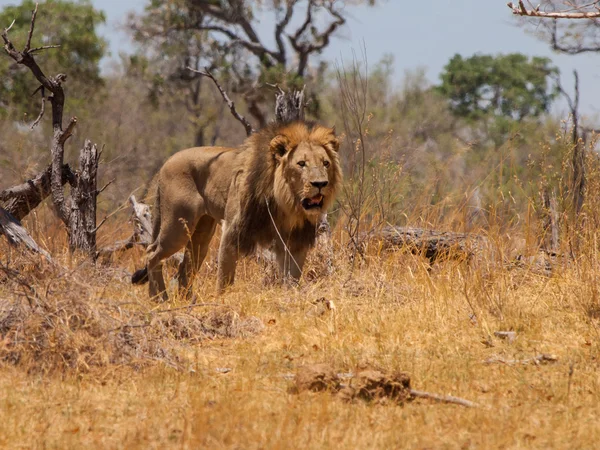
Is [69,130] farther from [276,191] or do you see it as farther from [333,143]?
[333,143]

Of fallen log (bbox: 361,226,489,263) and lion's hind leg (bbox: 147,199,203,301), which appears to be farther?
lion's hind leg (bbox: 147,199,203,301)

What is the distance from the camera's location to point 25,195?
758cm

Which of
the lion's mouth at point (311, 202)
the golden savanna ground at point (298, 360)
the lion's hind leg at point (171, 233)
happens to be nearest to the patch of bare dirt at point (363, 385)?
the golden savanna ground at point (298, 360)

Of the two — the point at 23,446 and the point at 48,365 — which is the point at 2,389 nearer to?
the point at 48,365

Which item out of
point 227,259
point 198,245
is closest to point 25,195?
point 198,245

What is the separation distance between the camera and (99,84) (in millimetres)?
20406

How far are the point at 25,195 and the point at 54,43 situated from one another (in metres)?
12.2

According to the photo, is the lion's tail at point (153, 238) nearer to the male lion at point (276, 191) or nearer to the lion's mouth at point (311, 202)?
the male lion at point (276, 191)

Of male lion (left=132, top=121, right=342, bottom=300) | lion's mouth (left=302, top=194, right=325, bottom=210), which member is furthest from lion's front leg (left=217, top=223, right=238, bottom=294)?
lion's mouth (left=302, top=194, right=325, bottom=210)

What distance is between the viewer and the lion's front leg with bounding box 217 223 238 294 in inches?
269

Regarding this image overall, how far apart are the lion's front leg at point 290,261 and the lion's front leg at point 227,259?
1.15ft

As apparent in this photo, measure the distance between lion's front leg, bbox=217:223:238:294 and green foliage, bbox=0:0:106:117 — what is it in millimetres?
12194

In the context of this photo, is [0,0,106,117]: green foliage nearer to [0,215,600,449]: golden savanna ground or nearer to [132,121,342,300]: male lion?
[132,121,342,300]: male lion

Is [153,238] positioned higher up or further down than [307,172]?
further down
